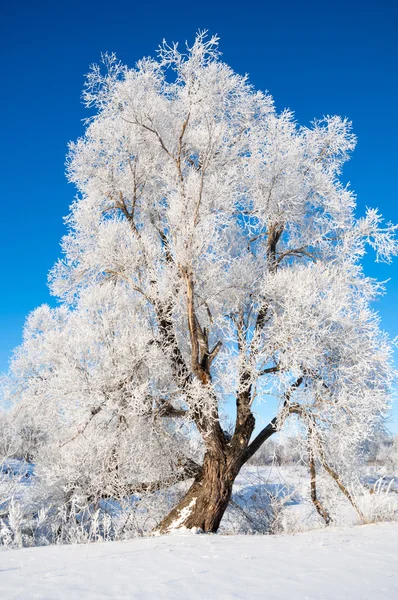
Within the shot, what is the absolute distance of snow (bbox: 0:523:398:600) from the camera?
10.3 feet

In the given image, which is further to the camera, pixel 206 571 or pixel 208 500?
pixel 208 500

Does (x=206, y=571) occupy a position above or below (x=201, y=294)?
below

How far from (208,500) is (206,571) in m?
4.49

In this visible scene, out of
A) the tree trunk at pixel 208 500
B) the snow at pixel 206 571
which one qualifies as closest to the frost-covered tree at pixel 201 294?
the tree trunk at pixel 208 500

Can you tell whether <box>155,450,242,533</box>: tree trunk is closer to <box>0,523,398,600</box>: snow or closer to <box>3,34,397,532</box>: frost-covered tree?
<box>3,34,397,532</box>: frost-covered tree

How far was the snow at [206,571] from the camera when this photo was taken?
315 centimetres

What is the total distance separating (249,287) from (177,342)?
1.71m

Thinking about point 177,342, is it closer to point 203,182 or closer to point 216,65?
point 203,182

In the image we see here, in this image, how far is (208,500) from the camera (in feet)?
26.6

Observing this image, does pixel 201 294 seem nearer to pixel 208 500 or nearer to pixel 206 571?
pixel 208 500

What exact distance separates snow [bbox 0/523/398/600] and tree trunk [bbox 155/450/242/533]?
93.7 inches

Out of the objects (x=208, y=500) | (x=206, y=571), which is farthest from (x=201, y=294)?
(x=206, y=571)

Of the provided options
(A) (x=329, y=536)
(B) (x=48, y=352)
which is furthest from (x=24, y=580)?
(B) (x=48, y=352)

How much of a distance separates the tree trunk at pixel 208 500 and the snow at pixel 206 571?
238 cm
